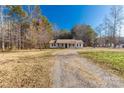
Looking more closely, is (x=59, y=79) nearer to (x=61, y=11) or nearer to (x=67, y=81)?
(x=67, y=81)

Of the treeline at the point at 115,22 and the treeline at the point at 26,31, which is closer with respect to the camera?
the treeline at the point at 115,22

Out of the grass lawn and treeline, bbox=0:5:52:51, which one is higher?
treeline, bbox=0:5:52:51

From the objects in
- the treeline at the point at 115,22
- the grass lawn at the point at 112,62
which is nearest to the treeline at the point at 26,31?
the treeline at the point at 115,22

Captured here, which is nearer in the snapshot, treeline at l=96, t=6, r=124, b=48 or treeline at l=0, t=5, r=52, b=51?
treeline at l=96, t=6, r=124, b=48

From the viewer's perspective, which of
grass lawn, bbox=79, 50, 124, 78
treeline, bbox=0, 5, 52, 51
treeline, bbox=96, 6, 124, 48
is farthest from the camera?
treeline, bbox=0, 5, 52, 51

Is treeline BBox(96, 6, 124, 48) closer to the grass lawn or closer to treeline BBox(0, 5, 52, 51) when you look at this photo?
the grass lawn

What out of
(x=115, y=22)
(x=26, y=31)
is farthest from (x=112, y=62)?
(x=26, y=31)

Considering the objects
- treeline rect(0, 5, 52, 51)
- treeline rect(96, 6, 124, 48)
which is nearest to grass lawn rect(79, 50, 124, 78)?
treeline rect(96, 6, 124, 48)

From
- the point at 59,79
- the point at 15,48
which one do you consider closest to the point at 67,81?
the point at 59,79

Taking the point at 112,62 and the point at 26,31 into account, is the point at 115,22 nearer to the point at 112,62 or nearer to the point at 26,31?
the point at 112,62

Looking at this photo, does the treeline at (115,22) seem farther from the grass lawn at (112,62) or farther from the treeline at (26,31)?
the treeline at (26,31)

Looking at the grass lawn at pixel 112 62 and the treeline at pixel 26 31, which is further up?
the treeline at pixel 26 31

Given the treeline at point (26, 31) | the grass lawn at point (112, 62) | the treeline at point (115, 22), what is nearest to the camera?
the grass lawn at point (112, 62)
